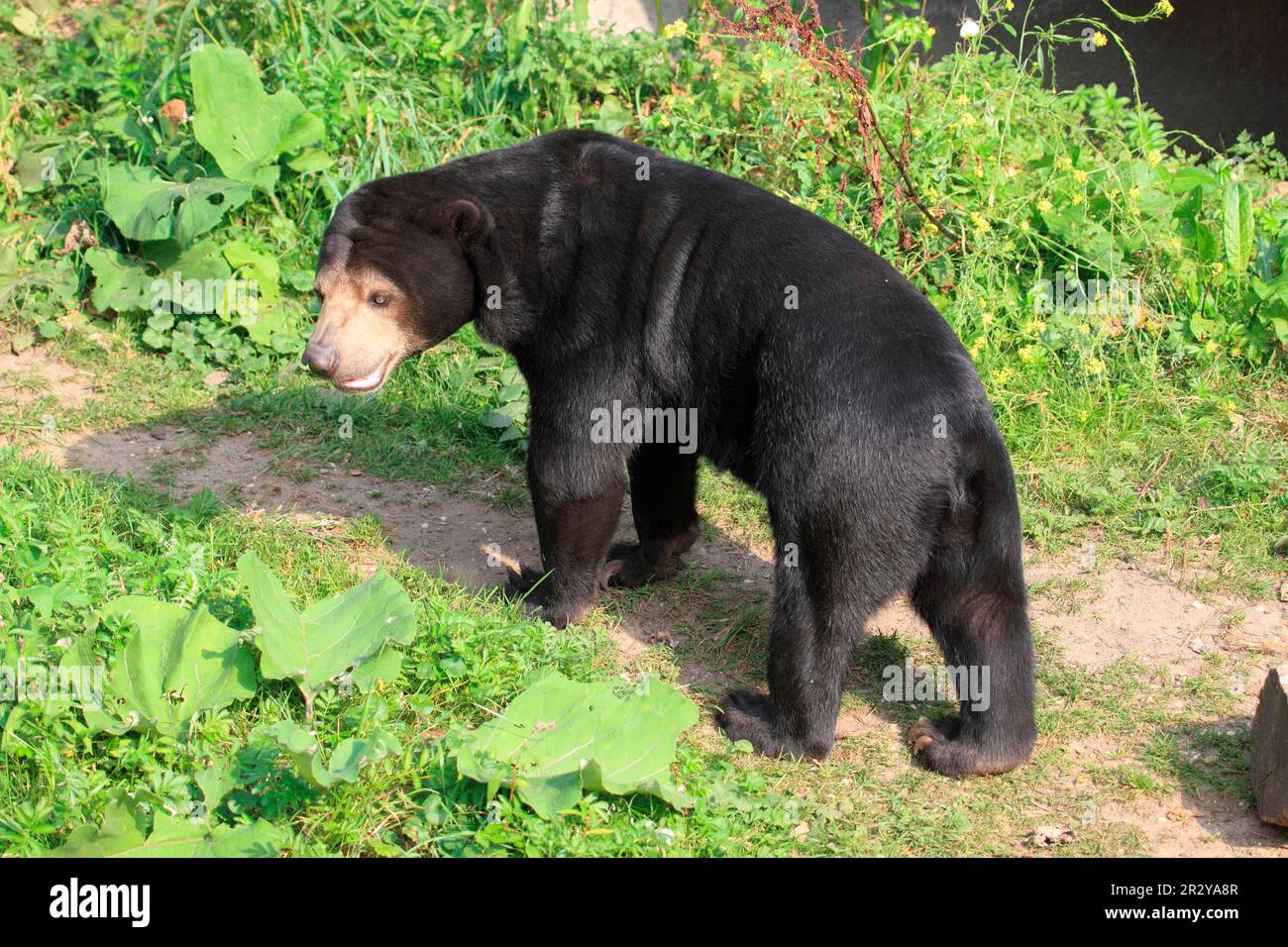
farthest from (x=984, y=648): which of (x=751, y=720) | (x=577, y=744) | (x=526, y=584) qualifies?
(x=526, y=584)

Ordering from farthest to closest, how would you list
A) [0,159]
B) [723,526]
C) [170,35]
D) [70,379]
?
1. [170,35]
2. [0,159]
3. [70,379]
4. [723,526]

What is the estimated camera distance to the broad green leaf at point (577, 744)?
12.4ft

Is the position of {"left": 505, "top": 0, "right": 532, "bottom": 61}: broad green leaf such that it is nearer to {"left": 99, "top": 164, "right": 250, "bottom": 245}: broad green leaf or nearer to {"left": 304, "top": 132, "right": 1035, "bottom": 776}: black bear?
{"left": 99, "top": 164, "right": 250, "bottom": 245}: broad green leaf

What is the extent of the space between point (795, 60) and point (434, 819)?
17.9 ft

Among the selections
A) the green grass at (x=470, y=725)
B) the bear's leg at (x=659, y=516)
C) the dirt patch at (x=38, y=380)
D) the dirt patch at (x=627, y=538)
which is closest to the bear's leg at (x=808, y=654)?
the green grass at (x=470, y=725)

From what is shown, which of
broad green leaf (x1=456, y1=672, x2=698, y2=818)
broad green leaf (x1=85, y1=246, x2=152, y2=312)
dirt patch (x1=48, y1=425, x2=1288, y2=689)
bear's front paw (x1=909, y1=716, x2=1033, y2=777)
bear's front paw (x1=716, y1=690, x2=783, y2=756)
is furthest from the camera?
broad green leaf (x1=85, y1=246, x2=152, y2=312)

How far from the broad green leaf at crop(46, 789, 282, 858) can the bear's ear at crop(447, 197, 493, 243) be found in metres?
2.31

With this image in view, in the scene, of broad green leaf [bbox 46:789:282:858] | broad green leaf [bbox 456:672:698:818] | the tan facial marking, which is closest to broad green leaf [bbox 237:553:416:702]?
broad green leaf [bbox 456:672:698:818]

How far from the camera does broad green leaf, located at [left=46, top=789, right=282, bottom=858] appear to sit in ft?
11.4

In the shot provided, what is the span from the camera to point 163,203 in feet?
23.2

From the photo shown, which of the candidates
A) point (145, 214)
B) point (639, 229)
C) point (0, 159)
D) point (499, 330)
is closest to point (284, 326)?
point (145, 214)

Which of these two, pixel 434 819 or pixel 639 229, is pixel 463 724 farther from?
pixel 639 229

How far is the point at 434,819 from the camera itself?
3.78 metres

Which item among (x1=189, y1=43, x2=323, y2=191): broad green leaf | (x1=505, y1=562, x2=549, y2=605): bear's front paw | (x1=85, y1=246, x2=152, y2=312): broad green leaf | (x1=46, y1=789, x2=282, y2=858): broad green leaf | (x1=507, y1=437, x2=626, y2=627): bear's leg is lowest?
(x1=46, y1=789, x2=282, y2=858): broad green leaf
